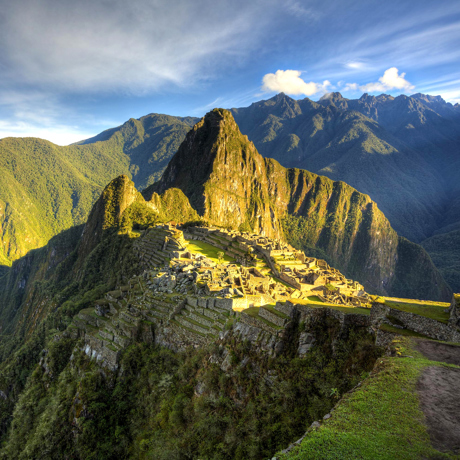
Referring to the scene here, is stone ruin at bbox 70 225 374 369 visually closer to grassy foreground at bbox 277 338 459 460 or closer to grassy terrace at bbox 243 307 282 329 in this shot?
grassy terrace at bbox 243 307 282 329

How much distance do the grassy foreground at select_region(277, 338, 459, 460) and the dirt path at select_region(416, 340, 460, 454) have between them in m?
0.20

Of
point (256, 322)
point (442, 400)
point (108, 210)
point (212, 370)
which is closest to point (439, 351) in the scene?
point (442, 400)

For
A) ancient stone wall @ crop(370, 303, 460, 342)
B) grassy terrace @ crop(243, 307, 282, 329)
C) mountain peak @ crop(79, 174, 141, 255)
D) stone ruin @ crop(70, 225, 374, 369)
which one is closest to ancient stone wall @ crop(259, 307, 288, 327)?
stone ruin @ crop(70, 225, 374, 369)

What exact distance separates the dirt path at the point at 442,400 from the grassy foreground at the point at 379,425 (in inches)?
7.7

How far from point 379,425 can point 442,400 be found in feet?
7.72

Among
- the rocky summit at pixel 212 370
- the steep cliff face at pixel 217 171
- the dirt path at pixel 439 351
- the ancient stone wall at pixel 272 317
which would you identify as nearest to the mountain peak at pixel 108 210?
the rocky summit at pixel 212 370

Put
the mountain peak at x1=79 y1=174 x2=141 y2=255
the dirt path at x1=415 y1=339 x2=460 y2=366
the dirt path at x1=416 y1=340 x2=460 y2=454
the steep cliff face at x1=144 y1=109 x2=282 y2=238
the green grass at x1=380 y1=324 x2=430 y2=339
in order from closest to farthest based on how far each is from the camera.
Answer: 1. the dirt path at x1=416 y1=340 x2=460 y2=454
2. the dirt path at x1=415 y1=339 x2=460 y2=366
3. the green grass at x1=380 y1=324 x2=430 y2=339
4. the mountain peak at x1=79 y1=174 x2=141 y2=255
5. the steep cliff face at x1=144 y1=109 x2=282 y2=238

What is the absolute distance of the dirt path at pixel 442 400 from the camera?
21.4 feet

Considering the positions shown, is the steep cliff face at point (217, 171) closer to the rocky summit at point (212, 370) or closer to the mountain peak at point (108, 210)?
the mountain peak at point (108, 210)

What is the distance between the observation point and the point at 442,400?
7.67 m

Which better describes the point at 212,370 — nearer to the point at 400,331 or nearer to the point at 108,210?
the point at 400,331

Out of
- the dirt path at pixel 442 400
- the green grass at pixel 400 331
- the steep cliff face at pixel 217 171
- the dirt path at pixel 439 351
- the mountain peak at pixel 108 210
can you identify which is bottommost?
the dirt path at pixel 442 400

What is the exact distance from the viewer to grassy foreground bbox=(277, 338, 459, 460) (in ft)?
20.0

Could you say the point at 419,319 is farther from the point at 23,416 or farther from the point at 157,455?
the point at 23,416
